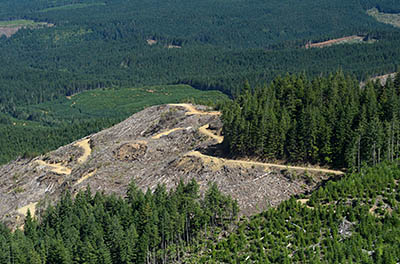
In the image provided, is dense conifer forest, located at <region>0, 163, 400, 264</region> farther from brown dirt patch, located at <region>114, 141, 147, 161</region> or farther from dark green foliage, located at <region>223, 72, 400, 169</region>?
brown dirt patch, located at <region>114, 141, 147, 161</region>

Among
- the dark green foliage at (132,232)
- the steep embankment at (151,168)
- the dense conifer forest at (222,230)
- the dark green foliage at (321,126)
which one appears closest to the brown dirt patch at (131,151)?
the steep embankment at (151,168)

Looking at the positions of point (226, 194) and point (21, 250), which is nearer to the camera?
point (21, 250)

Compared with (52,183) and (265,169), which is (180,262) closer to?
(265,169)

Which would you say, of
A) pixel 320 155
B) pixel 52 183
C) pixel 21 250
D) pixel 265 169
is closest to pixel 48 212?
pixel 21 250

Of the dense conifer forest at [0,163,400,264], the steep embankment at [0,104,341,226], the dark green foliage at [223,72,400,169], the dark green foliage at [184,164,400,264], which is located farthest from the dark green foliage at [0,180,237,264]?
the dark green foliage at [223,72,400,169]

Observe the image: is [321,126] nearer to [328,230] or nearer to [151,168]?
[328,230]

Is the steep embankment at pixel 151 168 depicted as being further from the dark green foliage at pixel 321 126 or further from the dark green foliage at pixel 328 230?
the dark green foliage at pixel 328 230

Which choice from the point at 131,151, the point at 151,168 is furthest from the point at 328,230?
the point at 131,151
